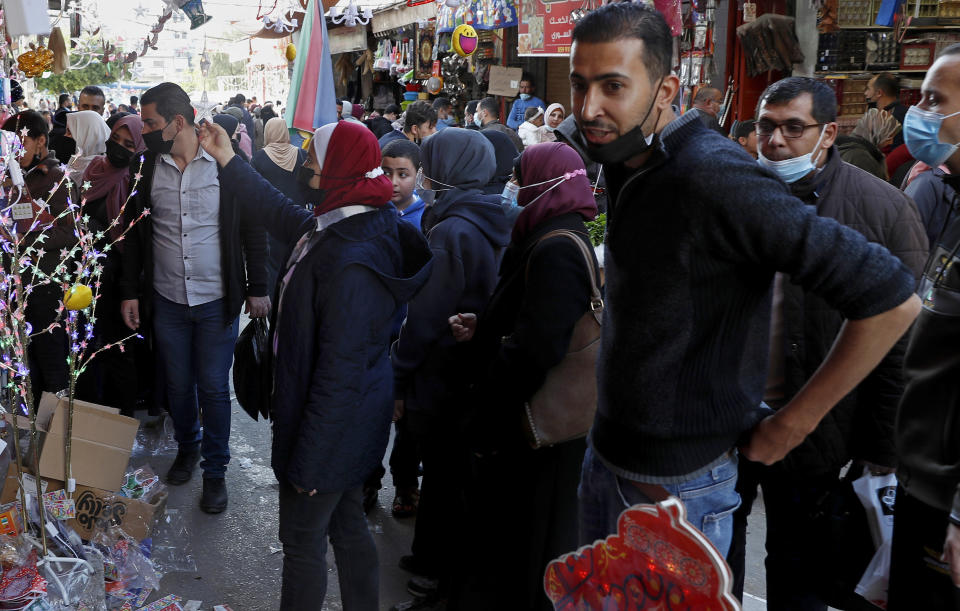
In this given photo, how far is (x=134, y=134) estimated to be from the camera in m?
4.83

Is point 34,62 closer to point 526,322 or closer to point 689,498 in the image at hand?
point 526,322

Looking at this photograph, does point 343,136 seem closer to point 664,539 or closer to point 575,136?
point 575,136

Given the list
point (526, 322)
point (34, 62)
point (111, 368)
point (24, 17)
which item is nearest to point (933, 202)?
point (526, 322)

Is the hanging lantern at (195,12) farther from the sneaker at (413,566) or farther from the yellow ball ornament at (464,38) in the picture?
the yellow ball ornament at (464,38)

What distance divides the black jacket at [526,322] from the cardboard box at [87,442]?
1.60m

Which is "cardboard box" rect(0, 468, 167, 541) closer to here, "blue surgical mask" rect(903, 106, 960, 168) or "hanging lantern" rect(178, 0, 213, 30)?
"blue surgical mask" rect(903, 106, 960, 168)

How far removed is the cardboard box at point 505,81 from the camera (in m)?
12.0

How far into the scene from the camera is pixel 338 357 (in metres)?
2.59

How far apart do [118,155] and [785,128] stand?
3.63 metres

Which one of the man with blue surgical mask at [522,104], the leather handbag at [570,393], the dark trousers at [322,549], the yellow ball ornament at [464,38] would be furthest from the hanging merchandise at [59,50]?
the man with blue surgical mask at [522,104]

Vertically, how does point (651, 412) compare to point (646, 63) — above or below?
below

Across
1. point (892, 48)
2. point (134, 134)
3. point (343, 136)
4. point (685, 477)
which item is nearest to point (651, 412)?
point (685, 477)

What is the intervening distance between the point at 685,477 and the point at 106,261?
3814 mm

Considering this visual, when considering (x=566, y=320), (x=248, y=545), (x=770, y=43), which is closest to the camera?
(x=566, y=320)
